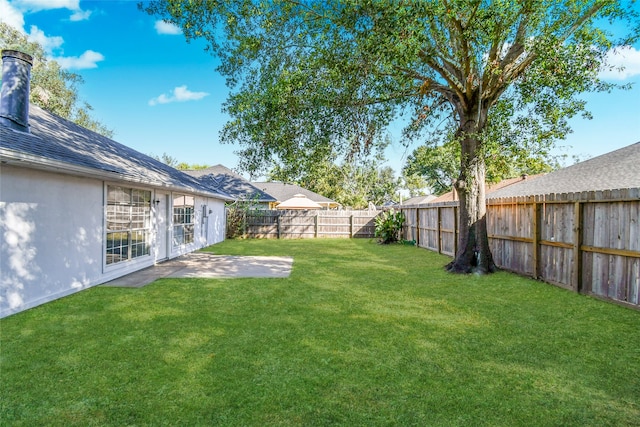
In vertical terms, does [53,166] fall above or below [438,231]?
above

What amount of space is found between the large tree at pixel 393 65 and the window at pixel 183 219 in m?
3.57

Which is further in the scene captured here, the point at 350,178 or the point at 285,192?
Result: the point at 350,178

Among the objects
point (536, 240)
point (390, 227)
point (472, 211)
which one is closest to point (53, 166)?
point (472, 211)

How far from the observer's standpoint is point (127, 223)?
26.8ft

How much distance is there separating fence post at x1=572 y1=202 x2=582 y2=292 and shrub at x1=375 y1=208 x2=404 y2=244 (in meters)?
9.75

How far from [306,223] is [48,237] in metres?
14.6

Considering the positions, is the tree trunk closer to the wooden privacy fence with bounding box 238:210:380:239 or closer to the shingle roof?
the wooden privacy fence with bounding box 238:210:380:239

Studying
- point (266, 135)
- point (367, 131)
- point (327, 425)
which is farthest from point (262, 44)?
point (327, 425)

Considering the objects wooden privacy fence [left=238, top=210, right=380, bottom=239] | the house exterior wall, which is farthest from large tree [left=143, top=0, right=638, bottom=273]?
wooden privacy fence [left=238, top=210, right=380, bottom=239]

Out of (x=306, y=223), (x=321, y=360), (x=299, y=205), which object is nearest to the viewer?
(x=321, y=360)

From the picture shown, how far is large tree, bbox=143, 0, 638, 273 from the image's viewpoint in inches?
247

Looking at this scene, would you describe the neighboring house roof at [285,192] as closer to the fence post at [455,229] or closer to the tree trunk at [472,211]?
the fence post at [455,229]

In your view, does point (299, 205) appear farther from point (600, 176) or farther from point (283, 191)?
point (600, 176)

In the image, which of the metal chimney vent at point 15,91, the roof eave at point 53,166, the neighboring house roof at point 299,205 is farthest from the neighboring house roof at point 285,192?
the metal chimney vent at point 15,91
